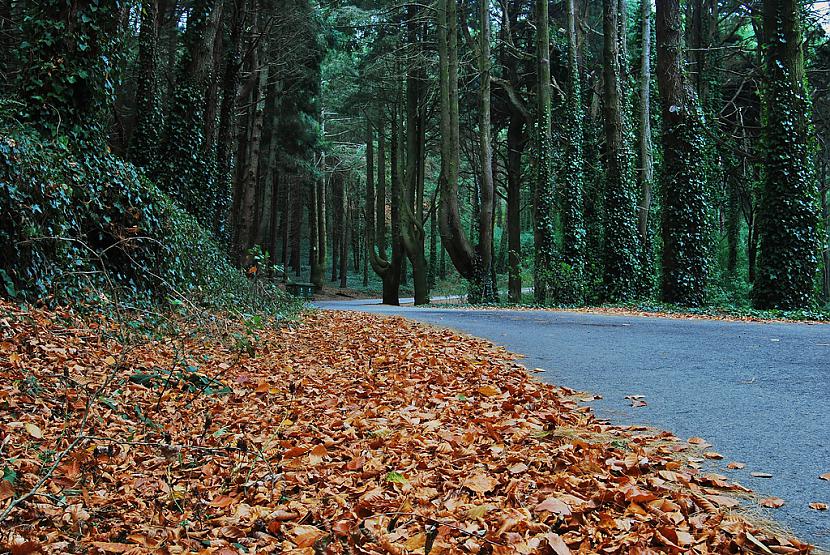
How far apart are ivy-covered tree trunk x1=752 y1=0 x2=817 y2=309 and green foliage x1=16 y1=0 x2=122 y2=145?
517 inches

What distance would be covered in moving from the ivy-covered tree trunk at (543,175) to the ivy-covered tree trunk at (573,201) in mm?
430

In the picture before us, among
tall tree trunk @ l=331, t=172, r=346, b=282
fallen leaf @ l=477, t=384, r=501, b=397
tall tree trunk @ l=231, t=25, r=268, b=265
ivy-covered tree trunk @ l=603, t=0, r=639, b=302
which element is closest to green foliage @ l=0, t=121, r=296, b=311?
fallen leaf @ l=477, t=384, r=501, b=397

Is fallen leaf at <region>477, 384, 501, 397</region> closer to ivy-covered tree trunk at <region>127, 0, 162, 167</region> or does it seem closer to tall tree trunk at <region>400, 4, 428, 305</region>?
ivy-covered tree trunk at <region>127, 0, 162, 167</region>

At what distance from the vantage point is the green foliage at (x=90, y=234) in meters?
6.68

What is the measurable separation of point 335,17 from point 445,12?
5.74 meters

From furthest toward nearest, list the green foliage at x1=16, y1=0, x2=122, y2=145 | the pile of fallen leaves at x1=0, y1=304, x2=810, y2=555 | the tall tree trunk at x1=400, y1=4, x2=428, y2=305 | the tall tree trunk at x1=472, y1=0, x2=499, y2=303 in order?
the tall tree trunk at x1=400, y1=4, x2=428, y2=305
the tall tree trunk at x1=472, y1=0, x2=499, y2=303
the green foliage at x1=16, y1=0, x2=122, y2=145
the pile of fallen leaves at x1=0, y1=304, x2=810, y2=555

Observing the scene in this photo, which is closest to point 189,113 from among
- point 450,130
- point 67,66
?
point 67,66

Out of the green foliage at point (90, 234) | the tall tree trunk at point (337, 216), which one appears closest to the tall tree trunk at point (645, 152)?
the green foliage at point (90, 234)

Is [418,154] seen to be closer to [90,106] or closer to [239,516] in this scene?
[90,106]

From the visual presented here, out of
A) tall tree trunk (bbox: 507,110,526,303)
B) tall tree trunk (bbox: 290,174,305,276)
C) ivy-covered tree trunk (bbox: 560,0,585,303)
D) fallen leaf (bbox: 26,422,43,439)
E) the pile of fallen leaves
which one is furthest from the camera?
tall tree trunk (bbox: 290,174,305,276)

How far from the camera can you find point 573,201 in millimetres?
18250

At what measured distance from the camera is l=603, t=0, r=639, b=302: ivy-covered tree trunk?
56.8 ft

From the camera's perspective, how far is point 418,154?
2344 centimetres

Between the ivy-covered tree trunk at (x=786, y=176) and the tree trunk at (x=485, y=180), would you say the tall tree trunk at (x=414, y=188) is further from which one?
the ivy-covered tree trunk at (x=786, y=176)
